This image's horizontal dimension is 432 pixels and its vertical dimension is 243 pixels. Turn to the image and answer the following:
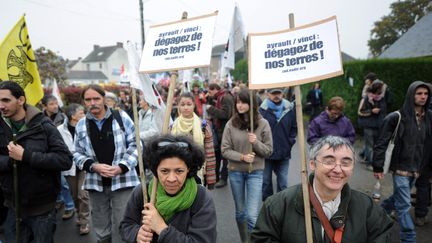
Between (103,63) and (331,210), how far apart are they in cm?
7552

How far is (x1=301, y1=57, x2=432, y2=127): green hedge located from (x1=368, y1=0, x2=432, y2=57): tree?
1032 inches

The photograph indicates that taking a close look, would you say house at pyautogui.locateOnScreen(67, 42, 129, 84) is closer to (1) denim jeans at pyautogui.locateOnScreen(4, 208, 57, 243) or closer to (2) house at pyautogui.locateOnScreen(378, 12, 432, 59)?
(2) house at pyautogui.locateOnScreen(378, 12, 432, 59)

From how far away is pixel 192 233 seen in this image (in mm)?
2010

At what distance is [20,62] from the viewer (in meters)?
3.38

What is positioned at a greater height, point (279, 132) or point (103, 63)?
point (103, 63)

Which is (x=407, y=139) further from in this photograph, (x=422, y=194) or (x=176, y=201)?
(x=176, y=201)

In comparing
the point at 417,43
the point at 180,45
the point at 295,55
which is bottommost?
the point at 295,55

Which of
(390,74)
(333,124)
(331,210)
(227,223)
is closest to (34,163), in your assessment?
(331,210)

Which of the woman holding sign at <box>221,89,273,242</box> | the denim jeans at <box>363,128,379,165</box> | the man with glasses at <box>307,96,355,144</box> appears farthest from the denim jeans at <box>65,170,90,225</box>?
the denim jeans at <box>363,128,379,165</box>

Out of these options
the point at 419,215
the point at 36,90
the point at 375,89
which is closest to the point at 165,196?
the point at 36,90

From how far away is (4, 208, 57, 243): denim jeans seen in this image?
9.55ft

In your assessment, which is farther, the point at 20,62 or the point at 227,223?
the point at 227,223

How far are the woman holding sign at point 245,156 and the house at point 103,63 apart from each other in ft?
220

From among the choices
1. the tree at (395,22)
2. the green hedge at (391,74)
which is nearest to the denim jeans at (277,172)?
the green hedge at (391,74)
